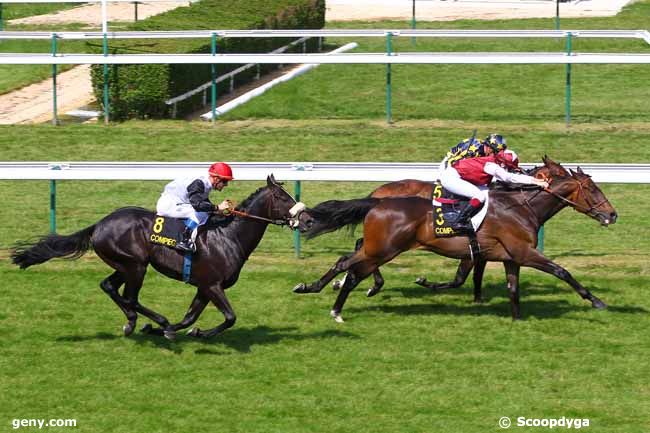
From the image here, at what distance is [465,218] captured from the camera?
440 inches

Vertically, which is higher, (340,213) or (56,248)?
(340,213)

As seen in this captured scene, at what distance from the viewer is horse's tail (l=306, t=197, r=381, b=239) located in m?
11.5

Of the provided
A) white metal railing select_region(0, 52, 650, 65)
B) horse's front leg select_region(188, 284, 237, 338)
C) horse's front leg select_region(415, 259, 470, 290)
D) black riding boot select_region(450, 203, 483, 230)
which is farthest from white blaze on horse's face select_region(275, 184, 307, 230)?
white metal railing select_region(0, 52, 650, 65)

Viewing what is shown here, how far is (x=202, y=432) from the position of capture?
27.8ft

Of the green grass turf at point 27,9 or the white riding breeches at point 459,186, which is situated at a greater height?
the green grass turf at point 27,9

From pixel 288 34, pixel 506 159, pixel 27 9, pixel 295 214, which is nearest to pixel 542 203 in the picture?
pixel 506 159

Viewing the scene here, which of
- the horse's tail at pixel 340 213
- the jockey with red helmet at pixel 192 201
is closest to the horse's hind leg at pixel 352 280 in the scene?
the horse's tail at pixel 340 213

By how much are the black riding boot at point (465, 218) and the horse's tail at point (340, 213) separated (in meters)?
0.77

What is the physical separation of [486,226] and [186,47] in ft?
34.9

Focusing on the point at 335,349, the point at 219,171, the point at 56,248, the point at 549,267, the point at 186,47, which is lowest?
the point at 335,349

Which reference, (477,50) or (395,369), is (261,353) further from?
(477,50)

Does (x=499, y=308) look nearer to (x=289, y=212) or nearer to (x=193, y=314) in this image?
(x=289, y=212)

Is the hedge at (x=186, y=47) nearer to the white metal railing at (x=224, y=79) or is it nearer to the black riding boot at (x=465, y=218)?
the white metal railing at (x=224, y=79)

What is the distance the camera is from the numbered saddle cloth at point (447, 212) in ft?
36.6
